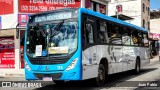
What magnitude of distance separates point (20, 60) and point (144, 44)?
9239 mm

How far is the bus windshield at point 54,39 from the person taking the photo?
34.3ft

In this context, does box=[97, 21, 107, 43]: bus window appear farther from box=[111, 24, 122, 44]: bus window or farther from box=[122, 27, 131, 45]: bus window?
box=[122, 27, 131, 45]: bus window

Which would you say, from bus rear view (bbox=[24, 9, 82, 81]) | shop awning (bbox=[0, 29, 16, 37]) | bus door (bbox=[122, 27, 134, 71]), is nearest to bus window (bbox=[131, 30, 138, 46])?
bus door (bbox=[122, 27, 134, 71])

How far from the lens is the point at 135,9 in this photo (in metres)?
54.0

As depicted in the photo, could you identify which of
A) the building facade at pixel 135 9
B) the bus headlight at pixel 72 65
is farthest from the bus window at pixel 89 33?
the building facade at pixel 135 9

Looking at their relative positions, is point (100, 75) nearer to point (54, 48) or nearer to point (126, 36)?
point (54, 48)

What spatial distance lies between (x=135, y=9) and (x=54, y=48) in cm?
4512

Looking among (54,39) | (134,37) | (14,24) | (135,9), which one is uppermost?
(135,9)

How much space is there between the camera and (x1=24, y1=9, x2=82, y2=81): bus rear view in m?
10.4

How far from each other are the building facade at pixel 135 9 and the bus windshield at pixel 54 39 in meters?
40.8

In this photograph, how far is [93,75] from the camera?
1135 centimetres

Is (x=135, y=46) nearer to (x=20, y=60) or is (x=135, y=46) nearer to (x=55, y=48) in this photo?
(x=55, y=48)

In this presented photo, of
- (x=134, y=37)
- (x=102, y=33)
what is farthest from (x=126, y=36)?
(x=102, y=33)

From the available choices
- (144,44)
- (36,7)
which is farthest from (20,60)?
(144,44)
